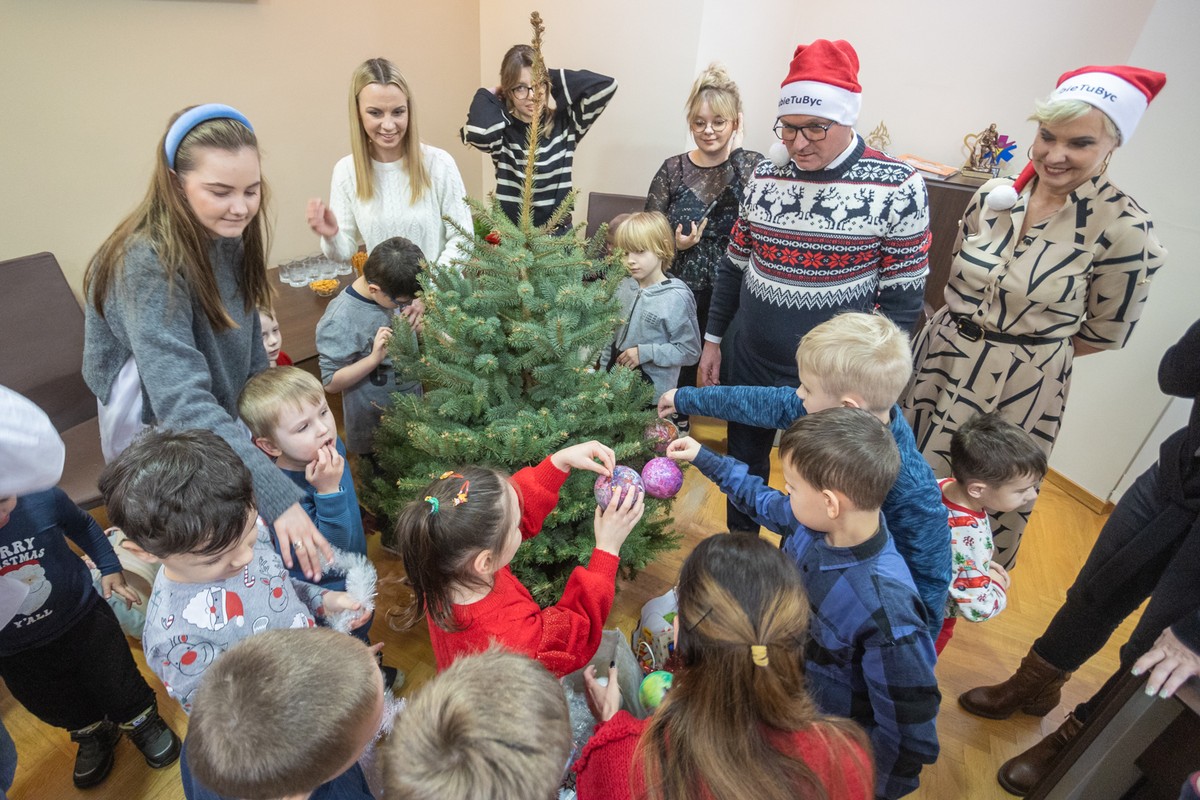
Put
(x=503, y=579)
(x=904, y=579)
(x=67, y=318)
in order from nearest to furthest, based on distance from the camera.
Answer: (x=904, y=579), (x=503, y=579), (x=67, y=318)

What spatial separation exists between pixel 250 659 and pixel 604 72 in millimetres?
4636

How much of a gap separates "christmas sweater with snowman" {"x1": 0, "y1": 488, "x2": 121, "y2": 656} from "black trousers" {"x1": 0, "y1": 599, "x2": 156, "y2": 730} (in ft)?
0.19

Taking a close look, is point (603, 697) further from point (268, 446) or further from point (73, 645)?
point (73, 645)

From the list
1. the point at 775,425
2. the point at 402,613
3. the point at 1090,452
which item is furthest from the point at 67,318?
the point at 1090,452

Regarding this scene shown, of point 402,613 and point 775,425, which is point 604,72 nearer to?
point 775,425

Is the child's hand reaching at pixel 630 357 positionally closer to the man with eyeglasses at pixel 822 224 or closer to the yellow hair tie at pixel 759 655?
the man with eyeglasses at pixel 822 224

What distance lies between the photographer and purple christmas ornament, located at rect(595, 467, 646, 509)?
1.57m

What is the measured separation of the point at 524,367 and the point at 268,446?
35.4 inches

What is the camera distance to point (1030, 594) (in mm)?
2982

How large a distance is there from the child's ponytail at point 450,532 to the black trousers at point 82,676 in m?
1.18

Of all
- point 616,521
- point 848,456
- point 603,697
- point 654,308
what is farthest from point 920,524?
point 654,308

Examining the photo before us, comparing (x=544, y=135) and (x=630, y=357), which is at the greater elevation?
(x=544, y=135)

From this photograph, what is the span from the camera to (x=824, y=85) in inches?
77.9

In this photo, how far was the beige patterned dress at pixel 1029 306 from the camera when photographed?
2006mm
